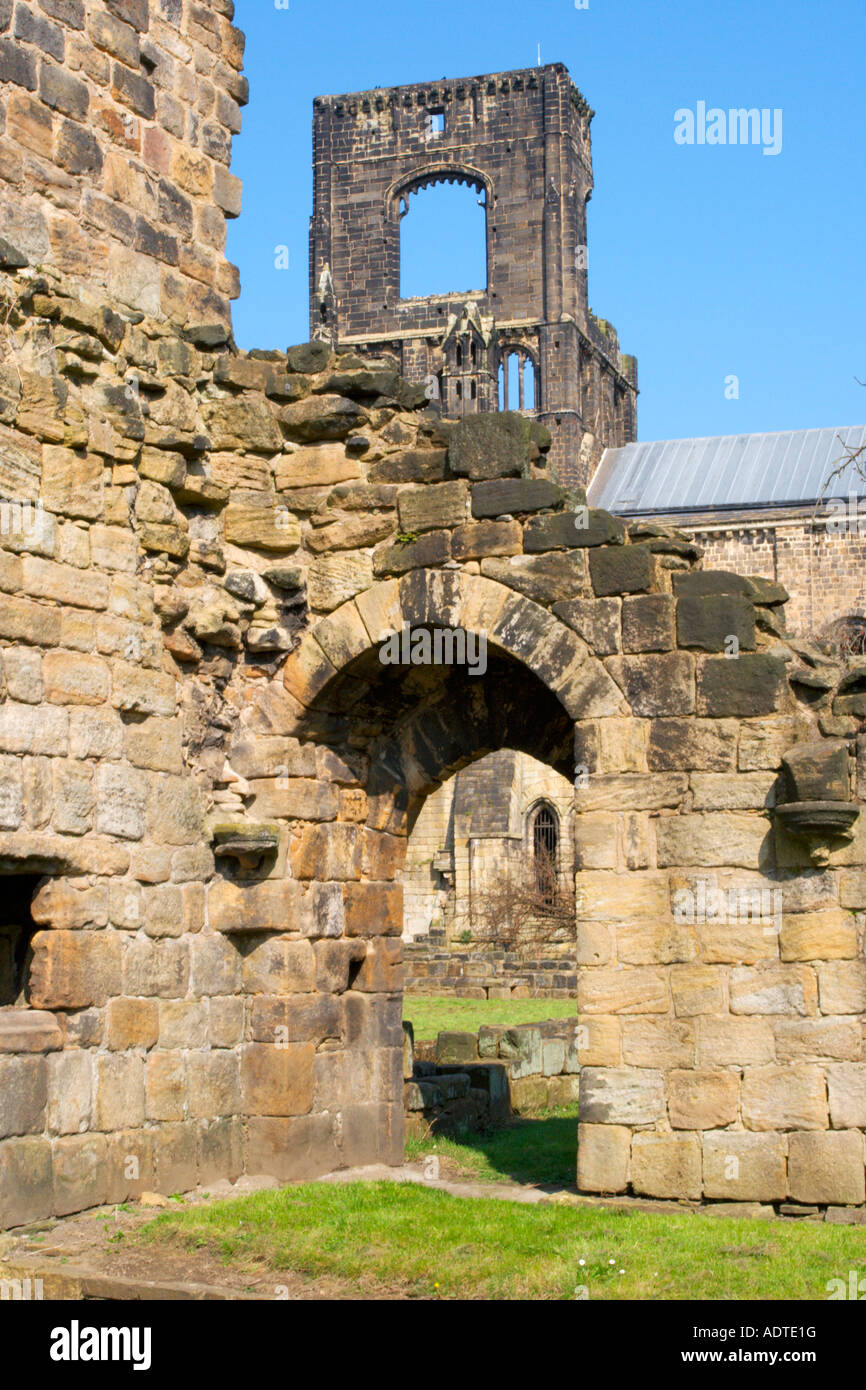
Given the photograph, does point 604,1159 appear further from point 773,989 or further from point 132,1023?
point 132,1023

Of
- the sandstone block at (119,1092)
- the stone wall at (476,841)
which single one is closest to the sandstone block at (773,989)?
the sandstone block at (119,1092)

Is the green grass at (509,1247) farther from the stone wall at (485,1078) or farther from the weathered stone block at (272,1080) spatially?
the stone wall at (485,1078)

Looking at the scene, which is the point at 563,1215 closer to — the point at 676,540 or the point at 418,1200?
the point at 418,1200

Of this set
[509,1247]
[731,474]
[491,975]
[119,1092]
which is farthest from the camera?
[731,474]

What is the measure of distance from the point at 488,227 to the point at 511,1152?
55134 millimetres

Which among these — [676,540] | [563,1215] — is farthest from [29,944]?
[676,540]

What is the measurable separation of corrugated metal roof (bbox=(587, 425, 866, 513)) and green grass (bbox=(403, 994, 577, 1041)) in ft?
72.3

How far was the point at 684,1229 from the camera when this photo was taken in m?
7.72

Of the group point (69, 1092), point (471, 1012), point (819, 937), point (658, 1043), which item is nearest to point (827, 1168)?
point (658, 1043)

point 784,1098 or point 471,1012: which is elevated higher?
point 784,1098

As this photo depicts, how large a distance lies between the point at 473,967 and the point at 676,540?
18.2 metres

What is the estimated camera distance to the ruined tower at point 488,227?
6038cm

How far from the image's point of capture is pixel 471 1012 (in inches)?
867

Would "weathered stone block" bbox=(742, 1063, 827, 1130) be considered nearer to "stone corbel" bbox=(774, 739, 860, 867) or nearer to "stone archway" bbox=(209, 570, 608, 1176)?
"stone corbel" bbox=(774, 739, 860, 867)
